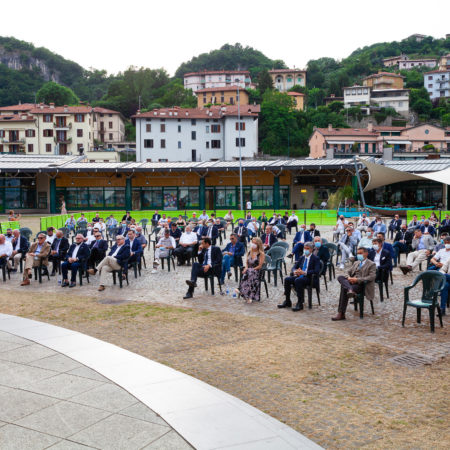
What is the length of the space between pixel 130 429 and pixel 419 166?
45362mm

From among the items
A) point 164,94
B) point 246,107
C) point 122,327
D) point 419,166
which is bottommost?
point 122,327

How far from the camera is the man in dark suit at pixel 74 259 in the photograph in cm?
1354

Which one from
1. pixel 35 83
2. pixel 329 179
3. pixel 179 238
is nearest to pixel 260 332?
pixel 179 238

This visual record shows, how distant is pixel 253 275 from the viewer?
11.2 m

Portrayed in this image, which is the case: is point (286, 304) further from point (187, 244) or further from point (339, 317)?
point (187, 244)

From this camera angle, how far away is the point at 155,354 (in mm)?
7609

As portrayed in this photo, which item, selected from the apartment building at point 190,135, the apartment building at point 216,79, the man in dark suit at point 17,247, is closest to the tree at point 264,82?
the apartment building at point 216,79

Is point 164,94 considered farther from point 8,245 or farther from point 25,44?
point 8,245

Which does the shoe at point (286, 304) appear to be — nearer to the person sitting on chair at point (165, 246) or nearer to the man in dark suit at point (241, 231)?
the person sitting on chair at point (165, 246)

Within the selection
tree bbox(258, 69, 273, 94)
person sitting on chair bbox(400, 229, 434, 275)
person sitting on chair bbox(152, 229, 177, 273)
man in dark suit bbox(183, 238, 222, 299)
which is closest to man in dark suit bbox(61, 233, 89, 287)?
person sitting on chair bbox(152, 229, 177, 273)

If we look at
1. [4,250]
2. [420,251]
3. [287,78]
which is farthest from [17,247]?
[287,78]

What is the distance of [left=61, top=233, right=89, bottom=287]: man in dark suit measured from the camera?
1354 cm

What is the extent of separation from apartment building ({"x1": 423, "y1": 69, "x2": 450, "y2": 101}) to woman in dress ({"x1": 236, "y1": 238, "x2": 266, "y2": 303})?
123177 mm

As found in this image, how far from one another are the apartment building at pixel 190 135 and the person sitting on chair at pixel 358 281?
68.3 m
